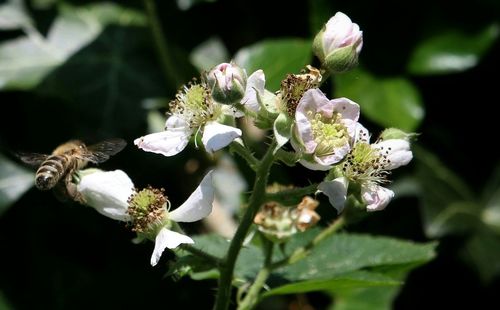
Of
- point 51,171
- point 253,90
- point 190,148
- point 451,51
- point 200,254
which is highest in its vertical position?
point 253,90

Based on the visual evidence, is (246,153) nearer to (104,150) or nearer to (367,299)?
(104,150)

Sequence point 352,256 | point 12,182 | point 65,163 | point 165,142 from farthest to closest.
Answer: point 12,182 → point 352,256 → point 65,163 → point 165,142

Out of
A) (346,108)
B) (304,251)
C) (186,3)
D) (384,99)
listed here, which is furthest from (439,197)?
(346,108)

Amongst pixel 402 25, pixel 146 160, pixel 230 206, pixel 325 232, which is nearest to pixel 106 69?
pixel 146 160

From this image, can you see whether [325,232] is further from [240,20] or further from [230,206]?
[240,20]

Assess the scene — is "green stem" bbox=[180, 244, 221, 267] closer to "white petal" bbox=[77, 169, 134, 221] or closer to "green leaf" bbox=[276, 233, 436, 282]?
"white petal" bbox=[77, 169, 134, 221]
